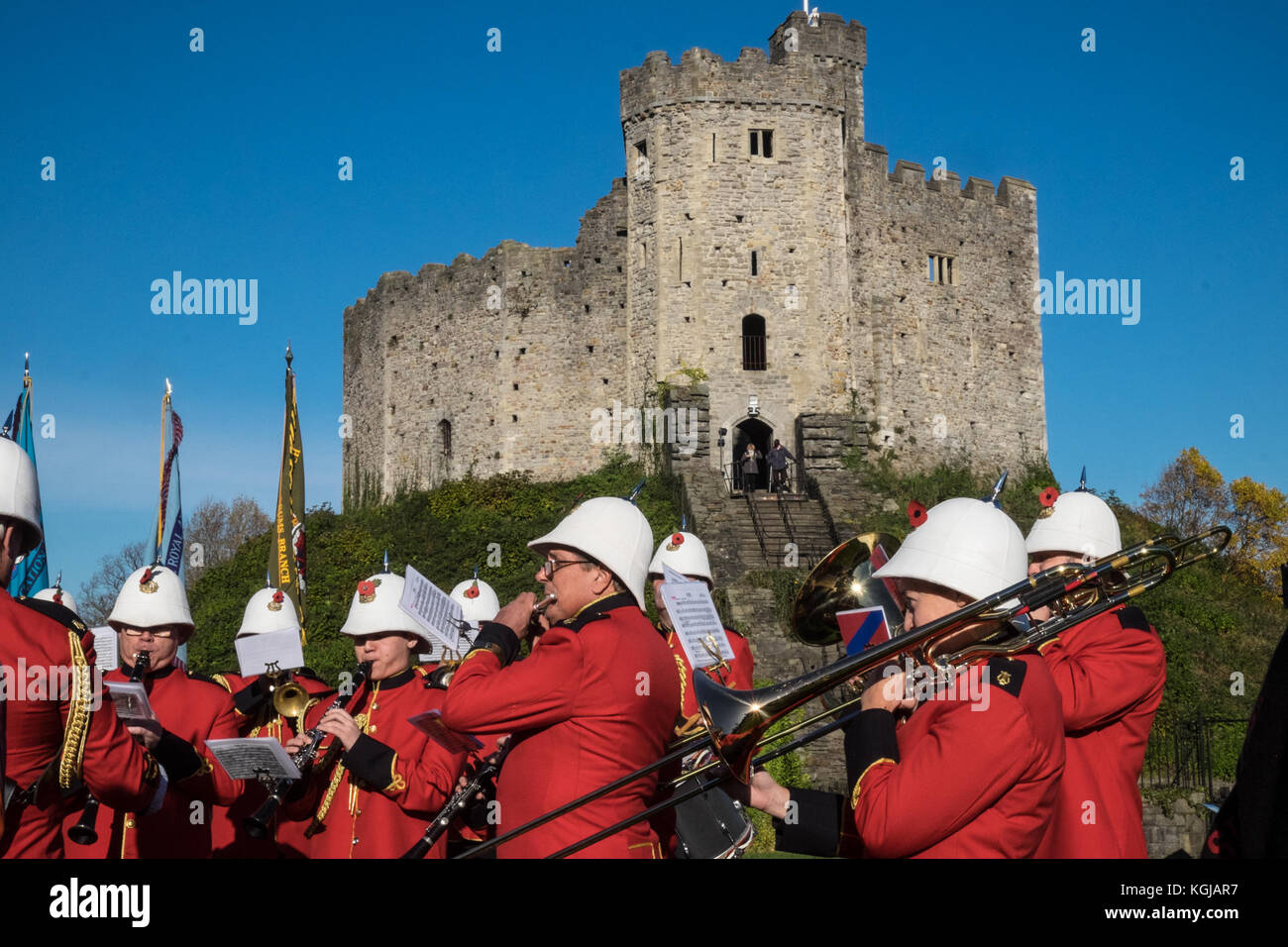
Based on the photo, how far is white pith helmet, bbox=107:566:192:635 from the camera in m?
7.01

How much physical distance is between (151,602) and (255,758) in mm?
1826

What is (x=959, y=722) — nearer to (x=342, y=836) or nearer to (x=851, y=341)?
(x=342, y=836)

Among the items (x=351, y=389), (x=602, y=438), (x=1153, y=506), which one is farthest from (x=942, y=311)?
(x=1153, y=506)

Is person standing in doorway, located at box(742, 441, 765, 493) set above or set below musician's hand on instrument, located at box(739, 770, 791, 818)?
above

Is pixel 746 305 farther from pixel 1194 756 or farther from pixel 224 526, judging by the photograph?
pixel 224 526

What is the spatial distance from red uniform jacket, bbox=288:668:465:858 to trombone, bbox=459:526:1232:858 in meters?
1.04

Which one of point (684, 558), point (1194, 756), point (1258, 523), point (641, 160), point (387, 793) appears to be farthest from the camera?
point (1258, 523)

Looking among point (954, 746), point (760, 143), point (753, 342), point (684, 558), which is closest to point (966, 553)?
point (954, 746)

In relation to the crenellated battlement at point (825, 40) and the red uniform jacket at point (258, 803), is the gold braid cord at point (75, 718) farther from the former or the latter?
the crenellated battlement at point (825, 40)

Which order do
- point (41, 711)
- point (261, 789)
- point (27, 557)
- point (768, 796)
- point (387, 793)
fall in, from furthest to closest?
point (27, 557) < point (261, 789) < point (387, 793) < point (768, 796) < point (41, 711)

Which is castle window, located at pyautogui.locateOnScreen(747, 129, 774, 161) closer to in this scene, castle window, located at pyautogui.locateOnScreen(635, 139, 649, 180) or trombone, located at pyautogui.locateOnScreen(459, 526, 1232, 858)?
castle window, located at pyautogui.locateOnScreen(635, 139, 649, 180)

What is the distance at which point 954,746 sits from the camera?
3859 mm

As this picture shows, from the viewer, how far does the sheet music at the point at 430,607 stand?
5766 millimetres

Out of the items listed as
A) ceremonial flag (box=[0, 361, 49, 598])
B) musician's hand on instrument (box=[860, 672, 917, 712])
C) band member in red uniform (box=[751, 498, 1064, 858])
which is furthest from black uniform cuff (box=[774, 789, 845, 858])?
ceremonial flag (box=[0, 361, 49, 598])
